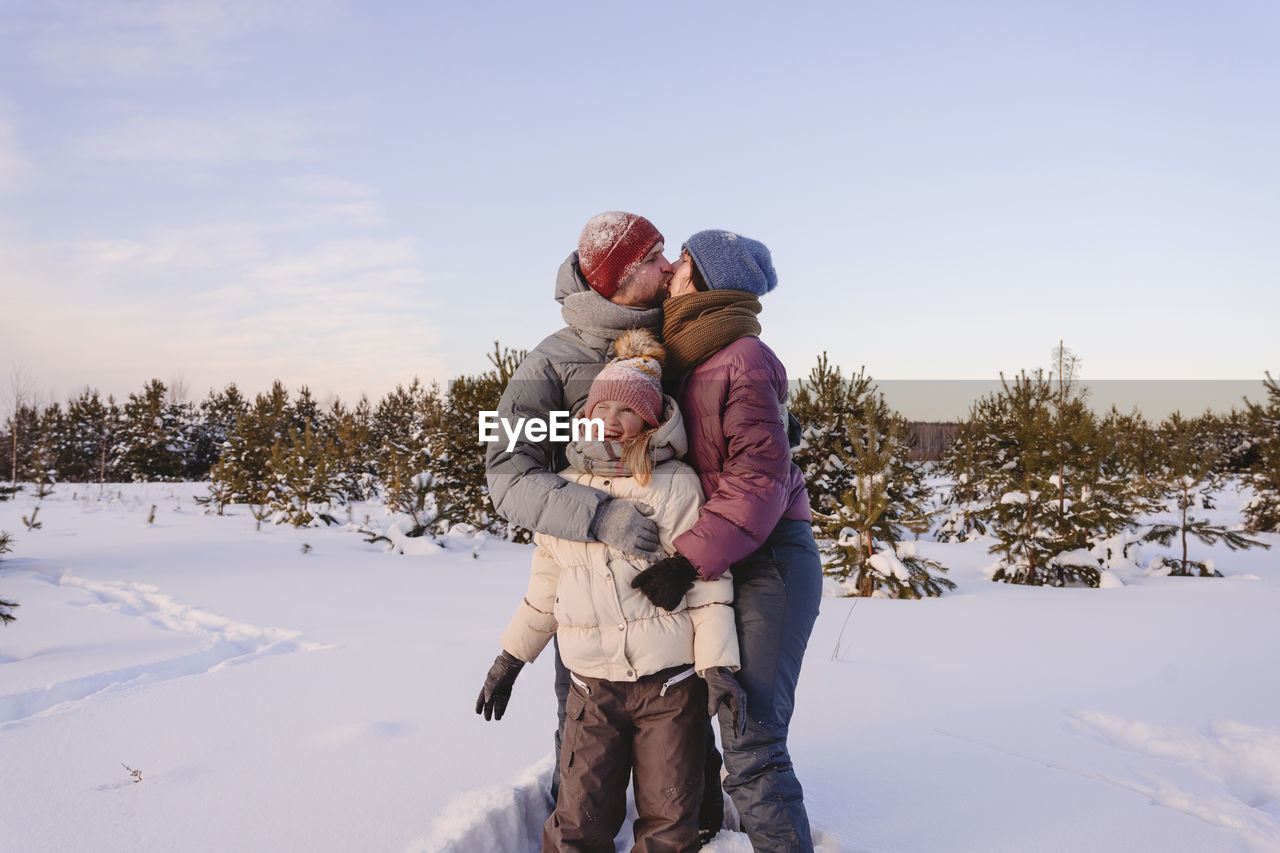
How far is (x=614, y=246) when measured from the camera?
2.34 metres

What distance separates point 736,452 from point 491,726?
2009mm

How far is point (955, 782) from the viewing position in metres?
2.90

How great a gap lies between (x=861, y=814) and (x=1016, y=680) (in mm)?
2527

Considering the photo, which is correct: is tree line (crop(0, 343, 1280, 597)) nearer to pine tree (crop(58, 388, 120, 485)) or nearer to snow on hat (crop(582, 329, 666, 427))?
snow on hat (crop(582, 329, 666, 427))

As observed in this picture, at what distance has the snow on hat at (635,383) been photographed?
2078 mm

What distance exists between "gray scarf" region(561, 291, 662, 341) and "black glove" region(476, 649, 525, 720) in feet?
3.59

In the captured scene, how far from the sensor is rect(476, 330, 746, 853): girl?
2082mm

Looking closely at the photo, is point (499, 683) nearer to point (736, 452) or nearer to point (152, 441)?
point (736, 452)

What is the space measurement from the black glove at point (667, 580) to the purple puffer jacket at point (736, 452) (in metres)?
0.03

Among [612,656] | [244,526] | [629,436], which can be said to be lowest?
[244,526]

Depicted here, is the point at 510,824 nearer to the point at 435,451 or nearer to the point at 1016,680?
the point at 1016,680

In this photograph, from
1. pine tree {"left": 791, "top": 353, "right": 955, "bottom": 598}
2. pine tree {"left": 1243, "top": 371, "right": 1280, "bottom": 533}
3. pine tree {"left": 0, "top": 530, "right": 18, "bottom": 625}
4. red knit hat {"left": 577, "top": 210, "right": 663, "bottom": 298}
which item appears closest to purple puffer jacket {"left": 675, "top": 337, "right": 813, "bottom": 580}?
red knit hat {"left": 577, "top": 210, "right": 663, "bottom": 298}

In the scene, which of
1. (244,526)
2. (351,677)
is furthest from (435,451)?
(351,677)

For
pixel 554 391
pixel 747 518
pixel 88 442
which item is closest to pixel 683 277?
pixel 554 391
